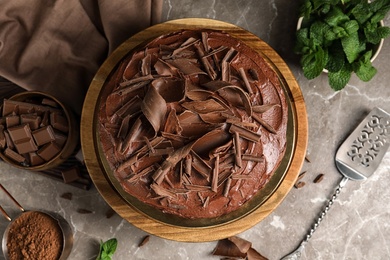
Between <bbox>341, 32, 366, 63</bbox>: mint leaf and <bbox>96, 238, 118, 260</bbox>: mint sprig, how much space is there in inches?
55.5

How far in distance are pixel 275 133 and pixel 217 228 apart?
0.53 metres

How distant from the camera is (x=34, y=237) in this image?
8.29 ft

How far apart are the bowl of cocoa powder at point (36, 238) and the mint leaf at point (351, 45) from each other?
5.10ft

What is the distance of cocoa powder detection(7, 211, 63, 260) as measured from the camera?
2494 millimetres

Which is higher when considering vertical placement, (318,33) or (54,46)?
(54,46)

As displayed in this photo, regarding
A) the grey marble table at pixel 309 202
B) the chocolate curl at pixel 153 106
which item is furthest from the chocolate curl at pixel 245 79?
the grey marble table at pixel 309 202

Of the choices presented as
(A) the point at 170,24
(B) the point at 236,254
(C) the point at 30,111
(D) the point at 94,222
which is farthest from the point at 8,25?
(B) the point at 236,254

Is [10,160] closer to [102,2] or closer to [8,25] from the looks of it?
[8,25]

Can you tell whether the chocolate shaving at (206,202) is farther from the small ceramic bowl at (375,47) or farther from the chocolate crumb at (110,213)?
the small ceramic bowl at (375,47)

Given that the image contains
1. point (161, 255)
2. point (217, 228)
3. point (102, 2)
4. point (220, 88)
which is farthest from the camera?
point (161, 255)

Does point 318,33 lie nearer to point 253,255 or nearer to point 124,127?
point 124,127

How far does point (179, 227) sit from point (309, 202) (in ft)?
2.49

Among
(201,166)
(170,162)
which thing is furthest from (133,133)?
(201,166)

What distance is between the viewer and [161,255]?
8.87ft
